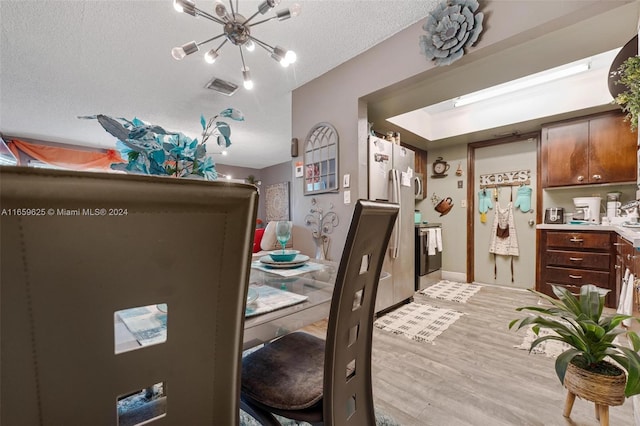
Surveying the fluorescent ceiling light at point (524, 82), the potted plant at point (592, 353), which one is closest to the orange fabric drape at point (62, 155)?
the fluorescent ceiling light at point (524, 82)

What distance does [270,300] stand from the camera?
34.3 inches

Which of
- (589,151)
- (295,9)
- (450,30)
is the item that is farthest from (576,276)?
(295,9)

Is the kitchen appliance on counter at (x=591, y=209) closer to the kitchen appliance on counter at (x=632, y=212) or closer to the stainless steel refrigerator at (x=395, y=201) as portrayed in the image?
the kitchen appliance on counter at (x=632, y=212)

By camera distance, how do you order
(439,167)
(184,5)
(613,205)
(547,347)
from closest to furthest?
(184,5), (547,347), (613,205), (439,167)

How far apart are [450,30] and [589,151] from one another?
8.27ft

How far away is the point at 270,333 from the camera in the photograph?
729 mm

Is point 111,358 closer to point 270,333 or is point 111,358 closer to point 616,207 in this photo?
point 270,333

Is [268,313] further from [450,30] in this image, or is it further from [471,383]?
[450,30]

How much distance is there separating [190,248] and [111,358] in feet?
0.61

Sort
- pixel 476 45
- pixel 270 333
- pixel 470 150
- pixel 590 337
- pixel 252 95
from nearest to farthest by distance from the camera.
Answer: pixel 270 333 → pixel 590 337 → pixel 476 45 → pixel 252 95 → pixel 470 150

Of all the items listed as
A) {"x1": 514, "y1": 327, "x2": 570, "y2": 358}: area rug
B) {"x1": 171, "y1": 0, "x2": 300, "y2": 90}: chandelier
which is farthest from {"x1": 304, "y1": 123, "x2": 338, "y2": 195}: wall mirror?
{"x1": 514, "y1": 327, "x2": 570, "y2": 358}: area rug

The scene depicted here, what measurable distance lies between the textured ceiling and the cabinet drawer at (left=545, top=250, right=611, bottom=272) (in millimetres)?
2812

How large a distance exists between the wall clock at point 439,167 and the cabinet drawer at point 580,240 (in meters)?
1.76

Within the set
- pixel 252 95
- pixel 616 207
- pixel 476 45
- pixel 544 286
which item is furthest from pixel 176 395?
pixel 616 207
